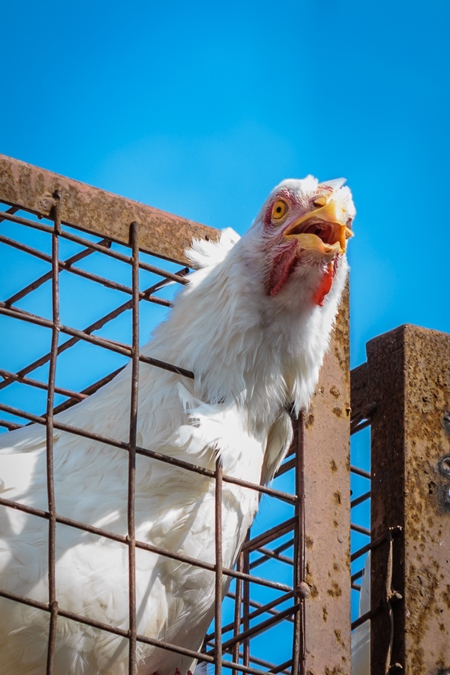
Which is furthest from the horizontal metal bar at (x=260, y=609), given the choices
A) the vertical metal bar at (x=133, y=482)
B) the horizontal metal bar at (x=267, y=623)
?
the vertical metal bar at (x=133, y=482)

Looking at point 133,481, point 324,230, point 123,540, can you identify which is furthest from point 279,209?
point 123,540

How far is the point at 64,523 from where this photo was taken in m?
2.65

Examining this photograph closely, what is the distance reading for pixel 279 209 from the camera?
11.1 feet

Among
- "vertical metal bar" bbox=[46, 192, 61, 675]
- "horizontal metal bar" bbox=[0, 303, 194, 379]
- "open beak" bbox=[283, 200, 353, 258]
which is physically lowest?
"vertical metal bar" bbox=[46, 192, 61, 675]

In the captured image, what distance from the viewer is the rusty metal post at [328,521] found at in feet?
10.00

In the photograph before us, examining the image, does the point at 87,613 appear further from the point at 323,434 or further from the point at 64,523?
the point at 323,434

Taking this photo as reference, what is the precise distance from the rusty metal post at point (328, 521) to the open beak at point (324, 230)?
0.37 meters

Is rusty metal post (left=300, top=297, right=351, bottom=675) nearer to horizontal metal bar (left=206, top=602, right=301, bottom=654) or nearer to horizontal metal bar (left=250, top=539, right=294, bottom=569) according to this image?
horizontal metal bar (left=206, top=602, right=301, bottom=654)

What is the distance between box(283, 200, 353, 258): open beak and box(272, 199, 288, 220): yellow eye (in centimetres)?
8

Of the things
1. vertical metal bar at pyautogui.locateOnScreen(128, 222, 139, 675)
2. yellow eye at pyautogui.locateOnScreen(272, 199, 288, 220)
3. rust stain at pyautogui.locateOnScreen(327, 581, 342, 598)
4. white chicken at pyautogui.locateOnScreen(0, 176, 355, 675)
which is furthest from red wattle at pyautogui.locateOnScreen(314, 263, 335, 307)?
rust stain at pyautogui.locateOnScreen(327, 581, 342, 598)

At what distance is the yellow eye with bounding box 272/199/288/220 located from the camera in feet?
11.0

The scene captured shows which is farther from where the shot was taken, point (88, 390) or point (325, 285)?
point (88, 390)

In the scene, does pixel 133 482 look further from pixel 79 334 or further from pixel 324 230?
pixel 324 230

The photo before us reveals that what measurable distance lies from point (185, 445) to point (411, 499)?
28.9 inches
